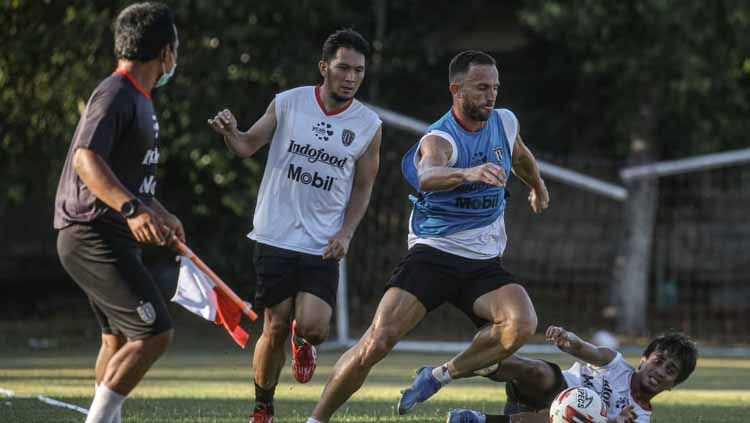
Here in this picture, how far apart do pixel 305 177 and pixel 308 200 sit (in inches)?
5.9

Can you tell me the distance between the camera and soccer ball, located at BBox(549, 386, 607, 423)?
7.18 m

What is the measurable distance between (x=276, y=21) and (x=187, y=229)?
3.70m

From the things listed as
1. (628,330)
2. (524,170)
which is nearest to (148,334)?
(524,170)

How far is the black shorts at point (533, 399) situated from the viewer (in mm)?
7801

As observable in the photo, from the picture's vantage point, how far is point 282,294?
828 centimetres

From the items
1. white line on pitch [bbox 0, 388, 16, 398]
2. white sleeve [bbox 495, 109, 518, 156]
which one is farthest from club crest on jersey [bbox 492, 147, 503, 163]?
white line on pitch [bbox 0, 388, 16, 398]

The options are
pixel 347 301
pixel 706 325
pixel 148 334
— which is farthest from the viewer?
pixel 706 325

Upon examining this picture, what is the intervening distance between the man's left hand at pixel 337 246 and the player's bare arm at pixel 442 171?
101cm

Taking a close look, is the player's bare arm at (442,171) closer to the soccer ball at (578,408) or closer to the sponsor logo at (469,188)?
the sponsor logo at (469,188)

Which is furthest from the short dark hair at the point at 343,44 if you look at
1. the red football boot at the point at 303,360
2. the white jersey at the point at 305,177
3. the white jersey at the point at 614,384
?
the white jersey at the point at 614,384

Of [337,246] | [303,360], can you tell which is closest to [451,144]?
[337,246]

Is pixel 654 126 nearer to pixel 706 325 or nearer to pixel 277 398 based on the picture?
pixel 706 325

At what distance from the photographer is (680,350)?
7652 millimetres

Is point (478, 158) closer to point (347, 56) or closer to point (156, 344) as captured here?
point (347, 56)
